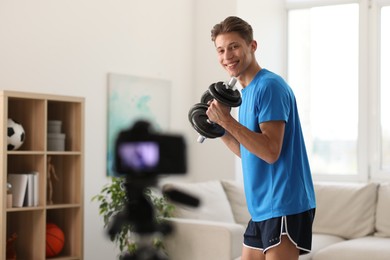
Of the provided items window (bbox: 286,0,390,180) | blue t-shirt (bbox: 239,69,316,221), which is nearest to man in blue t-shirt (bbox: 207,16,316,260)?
blue t-shirt (bbox: 239,69,316,221)

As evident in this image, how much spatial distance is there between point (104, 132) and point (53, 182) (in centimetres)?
71

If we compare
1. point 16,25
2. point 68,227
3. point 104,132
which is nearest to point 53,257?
point 68,227

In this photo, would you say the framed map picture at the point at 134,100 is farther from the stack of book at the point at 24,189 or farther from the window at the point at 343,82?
the window at the point at 343,82

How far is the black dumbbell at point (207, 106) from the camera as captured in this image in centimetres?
183

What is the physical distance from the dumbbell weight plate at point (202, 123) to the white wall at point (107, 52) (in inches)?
86.5

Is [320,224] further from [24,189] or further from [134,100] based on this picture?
[24,189]

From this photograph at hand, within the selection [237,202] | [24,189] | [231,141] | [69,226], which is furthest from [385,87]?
[231,141]

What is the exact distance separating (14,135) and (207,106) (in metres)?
1.86

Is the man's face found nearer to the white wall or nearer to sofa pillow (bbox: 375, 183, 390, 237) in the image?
the white wall

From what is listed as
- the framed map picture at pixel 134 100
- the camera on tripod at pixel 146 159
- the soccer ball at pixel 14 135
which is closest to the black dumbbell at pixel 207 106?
the camera on tripod at pixel 146 159

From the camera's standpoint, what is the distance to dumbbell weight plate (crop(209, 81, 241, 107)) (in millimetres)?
1824

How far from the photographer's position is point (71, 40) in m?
4.20

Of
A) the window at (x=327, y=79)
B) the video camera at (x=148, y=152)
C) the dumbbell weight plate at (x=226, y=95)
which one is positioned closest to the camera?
the video camera at (x=148, y=152)

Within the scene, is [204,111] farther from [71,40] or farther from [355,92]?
[355,92]
